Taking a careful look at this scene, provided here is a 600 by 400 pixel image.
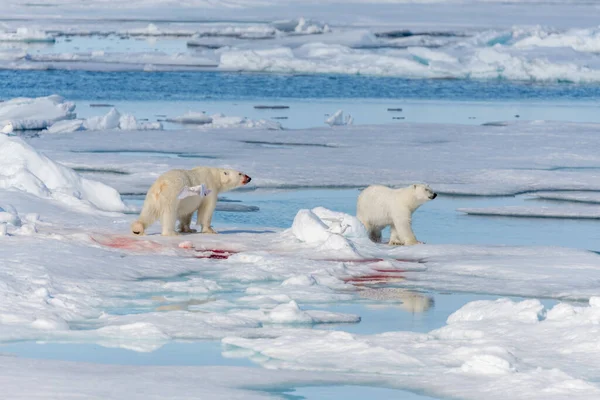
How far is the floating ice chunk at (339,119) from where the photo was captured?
15.7 m

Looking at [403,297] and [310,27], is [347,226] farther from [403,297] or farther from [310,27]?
[310,27]

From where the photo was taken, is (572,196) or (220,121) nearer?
(572,196)

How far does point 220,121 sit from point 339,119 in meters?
1.66

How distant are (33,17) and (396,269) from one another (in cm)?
3984

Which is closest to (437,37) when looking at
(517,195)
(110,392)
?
(517,195)

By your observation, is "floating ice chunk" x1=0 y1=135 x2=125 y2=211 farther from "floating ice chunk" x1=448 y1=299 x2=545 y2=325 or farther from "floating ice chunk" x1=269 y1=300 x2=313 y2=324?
"floating ice chunk" x1=448 y1=299 x2=545 y2=325

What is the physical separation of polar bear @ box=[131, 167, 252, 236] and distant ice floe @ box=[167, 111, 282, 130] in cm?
773

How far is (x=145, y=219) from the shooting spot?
22.7 feet

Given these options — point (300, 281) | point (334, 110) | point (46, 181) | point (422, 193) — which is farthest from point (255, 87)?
point (300, 281)

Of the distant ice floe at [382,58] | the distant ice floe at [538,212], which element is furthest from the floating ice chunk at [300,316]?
the distant ice floe at [382,58]

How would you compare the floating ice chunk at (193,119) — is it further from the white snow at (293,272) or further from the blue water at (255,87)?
Result: the blue water at (255,87)

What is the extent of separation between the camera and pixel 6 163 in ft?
28.3

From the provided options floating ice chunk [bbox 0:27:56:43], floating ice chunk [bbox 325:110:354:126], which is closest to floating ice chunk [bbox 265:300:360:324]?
floating ice chunk [bbox 325:110:354:126]

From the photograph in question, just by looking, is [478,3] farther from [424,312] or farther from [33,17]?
[424,312]
